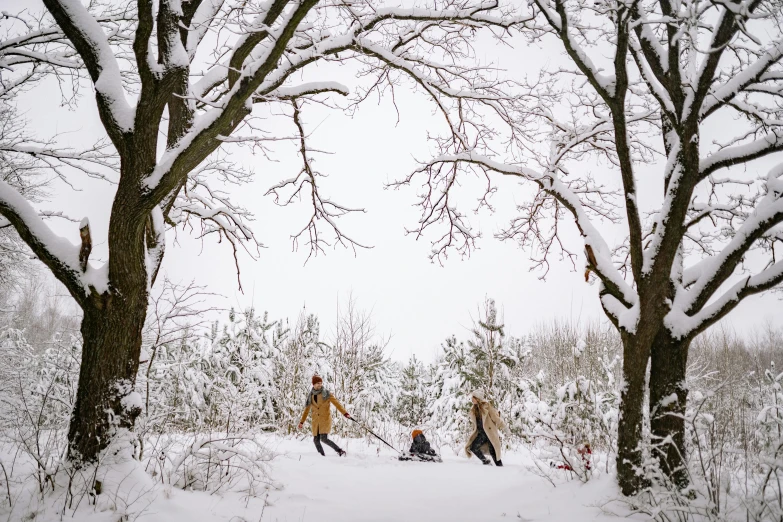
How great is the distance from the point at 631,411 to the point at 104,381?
193 inches

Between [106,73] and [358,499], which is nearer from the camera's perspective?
[106,73]

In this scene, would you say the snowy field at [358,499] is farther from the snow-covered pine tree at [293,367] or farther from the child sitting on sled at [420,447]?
the snow-covered pine tree at [293,367]

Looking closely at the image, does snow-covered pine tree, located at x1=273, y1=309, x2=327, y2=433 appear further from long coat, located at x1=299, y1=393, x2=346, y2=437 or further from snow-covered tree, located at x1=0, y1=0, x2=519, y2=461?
snow-covered tree, located at x1=0, y1=0, x2=519, y2=461

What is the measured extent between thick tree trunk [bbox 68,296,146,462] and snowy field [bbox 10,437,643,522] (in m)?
0.34

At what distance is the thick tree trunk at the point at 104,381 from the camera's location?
10.6 ft

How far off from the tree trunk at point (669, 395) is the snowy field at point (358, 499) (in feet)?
2.05

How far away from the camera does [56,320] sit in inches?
1517

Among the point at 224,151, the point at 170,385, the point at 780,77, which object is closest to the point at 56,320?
the point at 170,385

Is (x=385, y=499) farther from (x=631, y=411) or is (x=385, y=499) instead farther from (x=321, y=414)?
(x=321, y=414)

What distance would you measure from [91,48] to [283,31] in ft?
6.24

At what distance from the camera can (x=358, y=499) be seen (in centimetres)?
456

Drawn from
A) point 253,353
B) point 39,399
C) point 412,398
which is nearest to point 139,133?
point 39,399

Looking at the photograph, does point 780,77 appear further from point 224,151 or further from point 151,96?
point 224,151

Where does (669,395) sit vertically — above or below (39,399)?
above
